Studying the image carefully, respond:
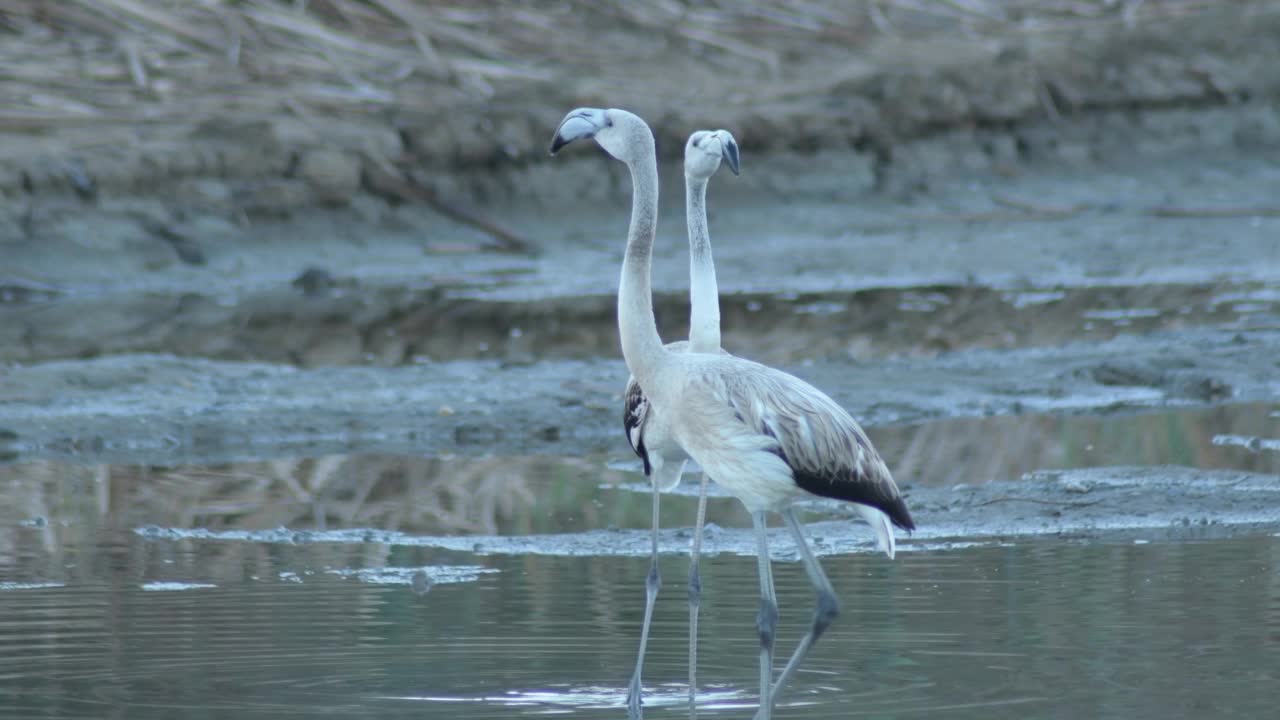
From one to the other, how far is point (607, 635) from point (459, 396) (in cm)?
393

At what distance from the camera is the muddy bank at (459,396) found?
8.74m

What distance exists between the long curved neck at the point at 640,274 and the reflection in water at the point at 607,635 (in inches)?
32.6

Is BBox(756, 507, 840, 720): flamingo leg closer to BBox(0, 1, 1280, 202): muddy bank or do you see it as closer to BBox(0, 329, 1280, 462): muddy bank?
BBox(0, 329, 1280, 462): muddy bank

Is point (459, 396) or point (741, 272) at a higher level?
point (741, 272)

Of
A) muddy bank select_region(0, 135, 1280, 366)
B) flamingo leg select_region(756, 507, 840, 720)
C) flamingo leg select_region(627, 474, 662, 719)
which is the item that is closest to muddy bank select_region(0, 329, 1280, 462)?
muddy bank select_region(0, 135, 1280, 366)

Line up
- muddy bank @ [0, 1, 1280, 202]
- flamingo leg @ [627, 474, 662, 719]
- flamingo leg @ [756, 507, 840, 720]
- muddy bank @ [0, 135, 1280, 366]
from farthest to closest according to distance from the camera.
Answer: muddy bank @ [0, 1, 1280, 202], muddy bank @ [0, 135, 1280, 366], flamingo leg @ [756, 507, 840, 720], flamingo leg @ [627, 474, 662, 719]

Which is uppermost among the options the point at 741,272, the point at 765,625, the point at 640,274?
the point at 640,274

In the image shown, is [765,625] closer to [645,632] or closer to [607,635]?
[645,632]

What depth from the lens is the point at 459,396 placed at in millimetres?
9328

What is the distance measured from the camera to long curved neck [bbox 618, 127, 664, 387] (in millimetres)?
5082

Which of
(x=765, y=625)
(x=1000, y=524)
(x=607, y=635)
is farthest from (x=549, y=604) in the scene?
(x=1000, y=524)

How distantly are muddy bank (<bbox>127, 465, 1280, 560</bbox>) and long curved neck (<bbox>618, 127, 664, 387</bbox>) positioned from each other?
164 cm

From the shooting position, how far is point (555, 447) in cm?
864

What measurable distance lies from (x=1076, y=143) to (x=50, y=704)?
47.2 ft
